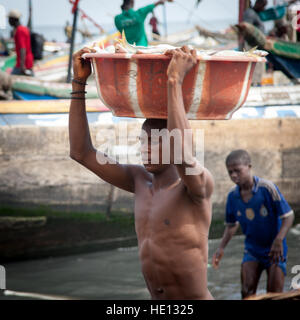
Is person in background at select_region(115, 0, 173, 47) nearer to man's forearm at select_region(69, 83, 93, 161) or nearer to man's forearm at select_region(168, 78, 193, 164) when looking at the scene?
man's forearm at select_region(69, 83, 93, 161)

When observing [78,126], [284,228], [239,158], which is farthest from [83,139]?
[284,228]

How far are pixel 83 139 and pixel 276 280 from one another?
92.0 inches

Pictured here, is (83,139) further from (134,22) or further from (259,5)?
(259,5)

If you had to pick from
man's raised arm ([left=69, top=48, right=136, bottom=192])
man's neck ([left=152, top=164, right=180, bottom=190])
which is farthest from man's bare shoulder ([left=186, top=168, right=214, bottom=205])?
man's raised arm ([left=69, top=48, right=136, bottom=192])

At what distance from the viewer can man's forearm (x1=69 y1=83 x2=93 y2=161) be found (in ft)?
9.07

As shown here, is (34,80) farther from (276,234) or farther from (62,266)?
(276,234)

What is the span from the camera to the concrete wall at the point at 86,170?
6.49 m

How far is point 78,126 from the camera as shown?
2771 mm

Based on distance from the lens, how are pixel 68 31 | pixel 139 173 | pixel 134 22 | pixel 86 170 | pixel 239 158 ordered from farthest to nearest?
pixel 68 31, pixel 134 22, pixel 86 170, pixel 239 158, pixel 139 173

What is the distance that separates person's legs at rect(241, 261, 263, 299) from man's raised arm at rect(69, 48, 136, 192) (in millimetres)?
2088

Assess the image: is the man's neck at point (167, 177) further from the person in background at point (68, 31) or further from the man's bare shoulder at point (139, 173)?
the person in background at point (68, 31)

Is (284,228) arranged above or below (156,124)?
below

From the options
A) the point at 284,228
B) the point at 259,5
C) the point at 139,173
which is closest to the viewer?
the point at 139,173
